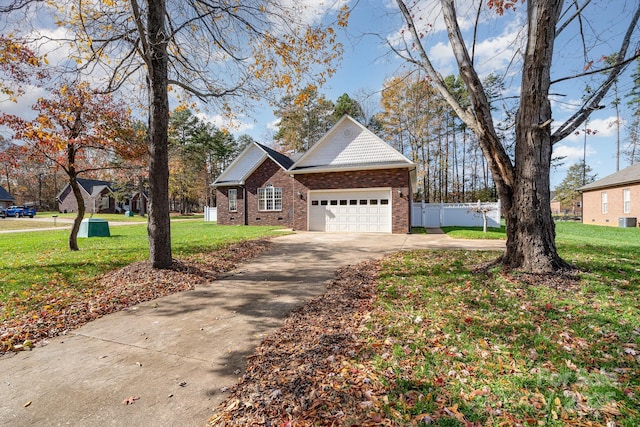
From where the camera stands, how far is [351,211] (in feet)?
49.5

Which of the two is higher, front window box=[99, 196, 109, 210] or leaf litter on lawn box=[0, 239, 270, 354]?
front window box=[99, 196, 109, 210]

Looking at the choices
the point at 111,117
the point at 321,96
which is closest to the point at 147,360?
the point at 321,96

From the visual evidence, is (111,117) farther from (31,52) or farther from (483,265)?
(483,265)

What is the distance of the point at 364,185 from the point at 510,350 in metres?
12.1

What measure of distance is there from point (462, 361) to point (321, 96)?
277 inches

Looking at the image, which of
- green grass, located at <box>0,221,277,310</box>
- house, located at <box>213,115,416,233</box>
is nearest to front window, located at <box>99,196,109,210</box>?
house, located at <box>213,115,416,233</box>

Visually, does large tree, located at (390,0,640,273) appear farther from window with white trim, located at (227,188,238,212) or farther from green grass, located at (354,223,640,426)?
window with white trim, located at (227,188,238,212)

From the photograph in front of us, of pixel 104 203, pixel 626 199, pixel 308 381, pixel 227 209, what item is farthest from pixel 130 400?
pixel 104 203

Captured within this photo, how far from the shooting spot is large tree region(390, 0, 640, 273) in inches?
189

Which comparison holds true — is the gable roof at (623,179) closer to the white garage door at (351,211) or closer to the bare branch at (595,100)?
the white garage door at (351,211)

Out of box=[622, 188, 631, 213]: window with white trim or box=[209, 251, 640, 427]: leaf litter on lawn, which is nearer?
box=[209, 251, 640, 427]: leaf litter on lawn

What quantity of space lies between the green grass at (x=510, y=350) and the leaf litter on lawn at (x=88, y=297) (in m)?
3.78

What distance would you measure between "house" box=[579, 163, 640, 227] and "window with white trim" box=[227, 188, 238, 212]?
85.2 feet

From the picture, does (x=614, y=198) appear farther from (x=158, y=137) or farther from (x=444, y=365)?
(x=158, y=137)
